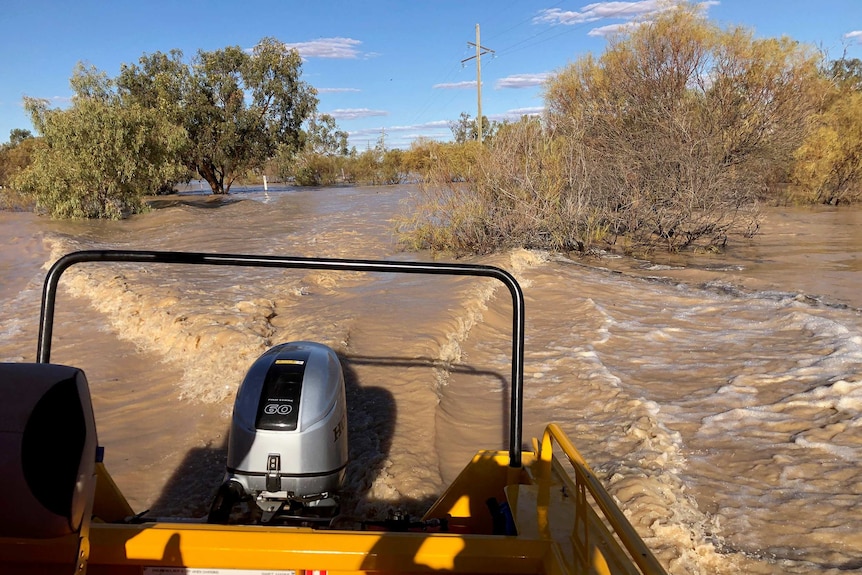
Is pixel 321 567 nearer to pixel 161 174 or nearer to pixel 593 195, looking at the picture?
pixel 593 195

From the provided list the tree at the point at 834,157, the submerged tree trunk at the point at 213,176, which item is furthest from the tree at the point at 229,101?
the tree at the point at 834,157

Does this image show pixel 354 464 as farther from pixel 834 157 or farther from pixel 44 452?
pixel 834 157

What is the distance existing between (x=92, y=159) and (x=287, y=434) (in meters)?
22.3

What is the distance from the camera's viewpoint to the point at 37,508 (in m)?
1.37

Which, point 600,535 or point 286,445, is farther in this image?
point 286,445

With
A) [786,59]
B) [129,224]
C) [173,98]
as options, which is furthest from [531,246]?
[173,98]

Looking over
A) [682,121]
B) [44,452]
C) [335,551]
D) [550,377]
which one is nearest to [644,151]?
[682,121]

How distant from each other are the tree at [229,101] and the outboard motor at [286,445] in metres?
31.1

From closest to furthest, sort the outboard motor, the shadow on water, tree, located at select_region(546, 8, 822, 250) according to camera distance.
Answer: the outboard motor
the shadow on water
tree, located at select_region(546, 8, 822, 250)

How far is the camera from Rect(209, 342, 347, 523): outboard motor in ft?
8.50

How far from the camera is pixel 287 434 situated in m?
2.60

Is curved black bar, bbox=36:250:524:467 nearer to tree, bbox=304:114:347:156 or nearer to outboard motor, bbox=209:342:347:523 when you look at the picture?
outboard motor, bbox=209:342:347:523

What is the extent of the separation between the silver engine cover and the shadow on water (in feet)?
3.36

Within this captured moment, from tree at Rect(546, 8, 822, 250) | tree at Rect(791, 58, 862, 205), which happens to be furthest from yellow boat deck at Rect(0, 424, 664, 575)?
tree at Rect(791, 58, 862, 205)
